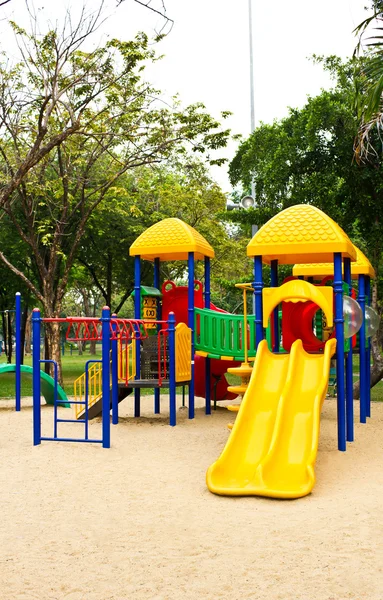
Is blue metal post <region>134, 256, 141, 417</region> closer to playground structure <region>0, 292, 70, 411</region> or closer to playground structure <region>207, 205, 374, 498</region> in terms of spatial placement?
playground structure <region>0, 292, 70, 411</region>

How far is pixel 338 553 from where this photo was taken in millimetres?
4883

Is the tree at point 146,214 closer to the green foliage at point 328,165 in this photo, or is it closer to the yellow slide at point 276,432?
the green foliage at point 328,165

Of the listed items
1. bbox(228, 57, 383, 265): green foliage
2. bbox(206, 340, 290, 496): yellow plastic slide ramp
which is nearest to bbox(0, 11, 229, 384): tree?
bbox(228, 57, 383, 265): green foliage

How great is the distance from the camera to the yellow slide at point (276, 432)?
22.2 feet

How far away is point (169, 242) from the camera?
41.1ft

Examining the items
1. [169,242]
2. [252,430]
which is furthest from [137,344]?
[252,430]

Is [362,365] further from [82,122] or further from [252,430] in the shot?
[82,122]

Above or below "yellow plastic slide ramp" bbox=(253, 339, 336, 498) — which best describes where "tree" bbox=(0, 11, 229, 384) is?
above

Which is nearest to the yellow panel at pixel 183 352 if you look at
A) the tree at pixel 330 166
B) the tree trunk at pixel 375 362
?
the tree trunk at pixel 375 362

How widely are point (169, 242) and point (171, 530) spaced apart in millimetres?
7608

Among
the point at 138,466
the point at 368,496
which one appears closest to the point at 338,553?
the point at 368,496

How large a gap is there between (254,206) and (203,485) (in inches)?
504

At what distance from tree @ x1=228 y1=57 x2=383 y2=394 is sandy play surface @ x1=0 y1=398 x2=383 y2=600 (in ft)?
26.2

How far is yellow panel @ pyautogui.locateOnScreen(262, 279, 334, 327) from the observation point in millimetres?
8992
